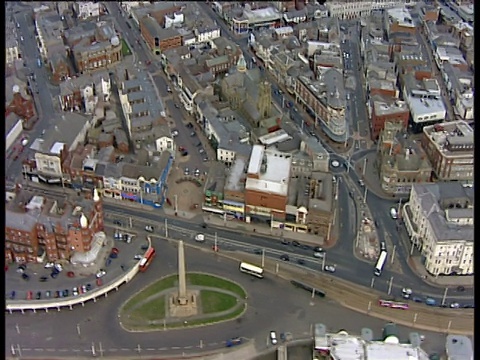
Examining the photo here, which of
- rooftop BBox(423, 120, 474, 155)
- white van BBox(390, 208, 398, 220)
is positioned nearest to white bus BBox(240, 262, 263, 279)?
white van BBox(390, 208, 398, 220)

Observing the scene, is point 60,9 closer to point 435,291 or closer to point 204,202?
point 204,202

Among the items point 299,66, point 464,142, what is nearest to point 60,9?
point 299,66

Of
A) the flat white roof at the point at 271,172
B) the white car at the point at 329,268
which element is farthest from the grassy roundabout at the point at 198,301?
the flat white roof at the point at 271,172

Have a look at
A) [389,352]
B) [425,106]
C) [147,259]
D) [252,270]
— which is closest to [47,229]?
[147,259]

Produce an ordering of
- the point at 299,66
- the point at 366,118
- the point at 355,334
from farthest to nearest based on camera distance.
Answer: the point at 299,66 < the point at 366,118 < the point at 355,334

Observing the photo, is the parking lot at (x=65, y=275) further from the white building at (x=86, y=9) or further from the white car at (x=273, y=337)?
the white building at (x=86, y=9)

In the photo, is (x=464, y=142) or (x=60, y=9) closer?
(x=464, y=142)

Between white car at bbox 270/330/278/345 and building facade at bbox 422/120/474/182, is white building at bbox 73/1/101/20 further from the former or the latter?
white car at bbox 270/330/278/345

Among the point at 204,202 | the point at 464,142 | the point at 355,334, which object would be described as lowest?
the point at 355,334
